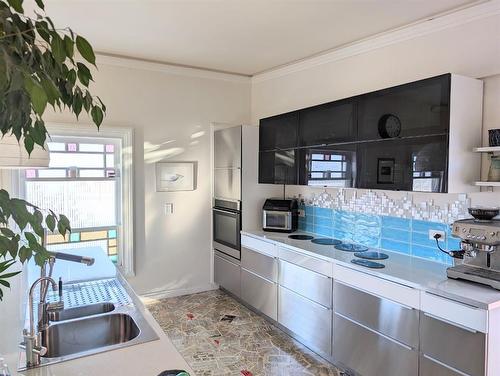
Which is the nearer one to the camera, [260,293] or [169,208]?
[260,293]

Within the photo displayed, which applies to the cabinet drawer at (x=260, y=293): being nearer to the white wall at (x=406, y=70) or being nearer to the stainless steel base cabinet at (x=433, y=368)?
the white wall at (x=406, y=70)

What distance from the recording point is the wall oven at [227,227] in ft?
13.9

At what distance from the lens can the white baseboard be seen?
440 centimetres

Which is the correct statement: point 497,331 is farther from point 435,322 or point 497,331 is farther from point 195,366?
point 195,366

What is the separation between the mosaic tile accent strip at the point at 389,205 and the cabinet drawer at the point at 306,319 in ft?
3.27

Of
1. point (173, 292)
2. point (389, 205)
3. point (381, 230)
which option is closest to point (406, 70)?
point (389, 205)

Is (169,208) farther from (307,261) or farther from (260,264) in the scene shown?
(307,261)

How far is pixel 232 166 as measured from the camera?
427cm

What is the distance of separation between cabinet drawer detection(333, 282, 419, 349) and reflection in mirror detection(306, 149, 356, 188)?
35.1 inches

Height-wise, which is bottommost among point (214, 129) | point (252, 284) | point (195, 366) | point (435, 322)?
point (195, 366)

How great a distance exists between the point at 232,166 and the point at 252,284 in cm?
134

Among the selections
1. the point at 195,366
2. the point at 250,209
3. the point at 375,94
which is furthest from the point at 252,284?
the point at 375,94

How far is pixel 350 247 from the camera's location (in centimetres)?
333

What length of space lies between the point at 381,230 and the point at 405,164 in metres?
0.85
